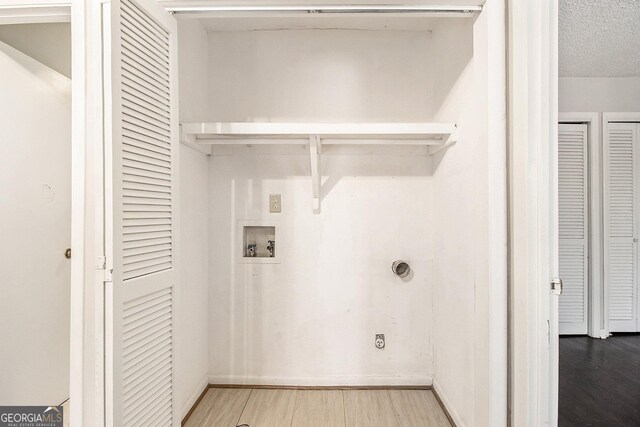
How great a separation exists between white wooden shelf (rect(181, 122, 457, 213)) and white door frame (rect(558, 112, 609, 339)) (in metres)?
2.29

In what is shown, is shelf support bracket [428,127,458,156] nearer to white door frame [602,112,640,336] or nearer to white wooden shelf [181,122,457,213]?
white wooden shelf [181,122,457,213]

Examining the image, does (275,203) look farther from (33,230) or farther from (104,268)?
(33,230)

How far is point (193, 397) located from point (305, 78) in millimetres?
2251

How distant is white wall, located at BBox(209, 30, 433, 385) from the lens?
241 centimetres

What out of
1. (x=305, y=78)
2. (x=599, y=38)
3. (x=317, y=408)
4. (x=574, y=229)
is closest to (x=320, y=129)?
(x=305, y=78)

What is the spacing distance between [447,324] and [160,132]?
6.26 ft

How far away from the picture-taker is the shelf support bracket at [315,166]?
6.83 ft

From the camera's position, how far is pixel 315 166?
220cm

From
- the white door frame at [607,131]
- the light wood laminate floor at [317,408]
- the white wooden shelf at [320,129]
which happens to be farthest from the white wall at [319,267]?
the white door frame at [607,131]

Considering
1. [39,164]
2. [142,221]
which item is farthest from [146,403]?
[39,164]

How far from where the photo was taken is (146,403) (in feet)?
4.31

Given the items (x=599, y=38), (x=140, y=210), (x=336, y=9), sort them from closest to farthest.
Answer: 1. (x=140, y=210)
2. (x=336, y=9)
3. (x=599, y=38)

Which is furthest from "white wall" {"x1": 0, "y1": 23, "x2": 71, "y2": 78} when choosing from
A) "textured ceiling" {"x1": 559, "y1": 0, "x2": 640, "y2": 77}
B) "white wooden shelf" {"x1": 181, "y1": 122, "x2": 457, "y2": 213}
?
"textured ceiling" {"x1": 559, "y1": 0, "x2": 640, "y2": 77}

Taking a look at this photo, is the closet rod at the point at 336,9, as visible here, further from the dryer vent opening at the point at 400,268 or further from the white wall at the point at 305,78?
the dryer vent opening at the point at 400,268
